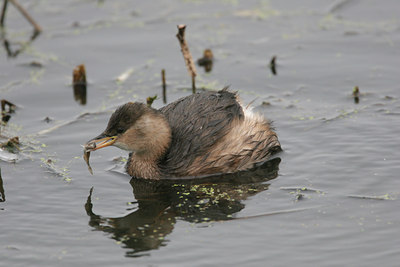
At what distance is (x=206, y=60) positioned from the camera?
35.9ft

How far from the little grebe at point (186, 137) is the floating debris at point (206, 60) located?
2910 mm

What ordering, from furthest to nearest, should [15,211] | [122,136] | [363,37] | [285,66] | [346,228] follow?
[363,37] → [285,66] → [122,136] → [15,211] → [346,228]

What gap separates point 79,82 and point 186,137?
3.19 meters

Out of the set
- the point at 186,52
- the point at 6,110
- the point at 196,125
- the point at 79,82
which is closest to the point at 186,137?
the point at 196,125

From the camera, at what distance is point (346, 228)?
246 inches

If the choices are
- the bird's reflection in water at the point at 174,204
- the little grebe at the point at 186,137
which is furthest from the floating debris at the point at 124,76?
the bird's reflection in water at the point at 174,204

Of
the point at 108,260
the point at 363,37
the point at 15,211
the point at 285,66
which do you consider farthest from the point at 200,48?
the point at 108,260

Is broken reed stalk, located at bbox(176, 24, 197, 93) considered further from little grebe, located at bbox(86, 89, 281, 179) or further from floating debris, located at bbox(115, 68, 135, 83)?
little grebe, located at bbox(86, 89, 281, 179)

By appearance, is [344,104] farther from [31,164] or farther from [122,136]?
[31,164]

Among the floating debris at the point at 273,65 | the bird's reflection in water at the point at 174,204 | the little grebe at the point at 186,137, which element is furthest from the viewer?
the floating debris at the point at 273,65

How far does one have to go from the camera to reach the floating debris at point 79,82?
10109mm

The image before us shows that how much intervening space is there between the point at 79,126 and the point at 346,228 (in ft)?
13.4

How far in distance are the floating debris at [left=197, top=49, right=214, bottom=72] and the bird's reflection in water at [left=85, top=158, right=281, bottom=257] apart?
3165 millimetres

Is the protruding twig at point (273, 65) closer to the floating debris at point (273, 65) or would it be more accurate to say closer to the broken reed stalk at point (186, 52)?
the floating debris at point (273, 65)
